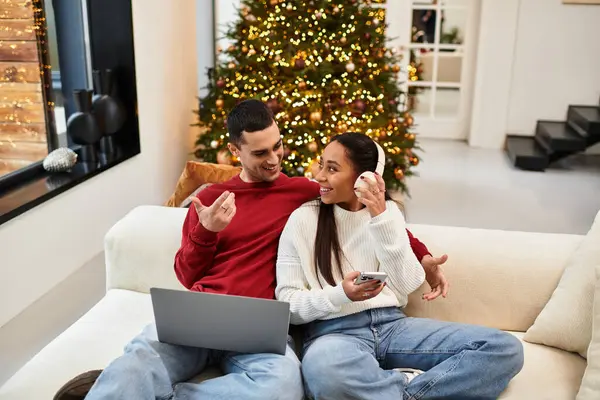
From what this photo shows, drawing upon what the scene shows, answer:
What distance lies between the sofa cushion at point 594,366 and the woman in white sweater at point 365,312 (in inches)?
6.3

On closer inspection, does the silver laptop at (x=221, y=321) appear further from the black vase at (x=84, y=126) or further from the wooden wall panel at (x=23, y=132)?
the black vase at (x=84, y=126)

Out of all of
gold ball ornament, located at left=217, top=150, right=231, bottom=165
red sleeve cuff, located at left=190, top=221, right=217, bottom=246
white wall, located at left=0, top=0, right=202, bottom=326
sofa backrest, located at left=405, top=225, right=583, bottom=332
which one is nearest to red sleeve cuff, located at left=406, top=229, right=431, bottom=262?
sofa backrest, located at left=405, top=225, right=583, bottom=332

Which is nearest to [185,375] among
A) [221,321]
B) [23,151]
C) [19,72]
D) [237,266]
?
[221,321]

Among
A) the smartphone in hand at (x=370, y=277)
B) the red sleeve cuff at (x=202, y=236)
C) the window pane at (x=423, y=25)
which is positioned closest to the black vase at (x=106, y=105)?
the red sleeve cuff at (x=202, y=236)

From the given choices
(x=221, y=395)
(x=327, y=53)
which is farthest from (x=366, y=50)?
(x=221, y=395)

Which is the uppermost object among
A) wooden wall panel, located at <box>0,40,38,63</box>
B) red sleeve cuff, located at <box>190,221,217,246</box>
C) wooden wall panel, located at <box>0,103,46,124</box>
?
wooden wall panel, located at <box>0,40,38,63</box>

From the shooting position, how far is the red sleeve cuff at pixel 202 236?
6.03ft

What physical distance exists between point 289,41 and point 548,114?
3.20 meters

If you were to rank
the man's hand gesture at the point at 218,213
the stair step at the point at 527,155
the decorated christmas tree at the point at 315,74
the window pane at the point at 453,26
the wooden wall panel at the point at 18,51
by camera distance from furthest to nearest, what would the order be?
the window pane at the point at 453,26, the stair step at the point at 527,155, the decorated christmas tree at the point at 315,74, the wooden wall panel at the point at 18,51, the man's hand gesture at the point at 218,213

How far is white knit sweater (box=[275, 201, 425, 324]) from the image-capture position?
1778 millimetres

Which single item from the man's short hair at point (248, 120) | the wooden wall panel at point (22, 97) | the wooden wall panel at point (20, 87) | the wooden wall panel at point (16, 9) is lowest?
the wooden wall panel at point (22, 97)

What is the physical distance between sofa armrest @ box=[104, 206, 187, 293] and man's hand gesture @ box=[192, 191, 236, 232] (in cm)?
39

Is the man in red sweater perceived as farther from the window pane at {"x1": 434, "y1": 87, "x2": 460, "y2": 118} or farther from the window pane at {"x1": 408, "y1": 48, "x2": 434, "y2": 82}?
the window pane at {"x1": 434, "y1": 87, "x2": 460, "y2": 118}

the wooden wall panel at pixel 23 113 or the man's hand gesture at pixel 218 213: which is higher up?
the wooden wall panel at pixel 23 113
